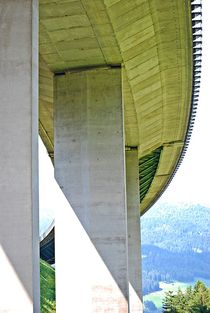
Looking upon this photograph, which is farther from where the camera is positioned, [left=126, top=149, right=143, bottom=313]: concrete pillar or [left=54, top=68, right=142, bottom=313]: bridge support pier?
[left=126, top=149, right=143, bottom=313]: concrete pillar

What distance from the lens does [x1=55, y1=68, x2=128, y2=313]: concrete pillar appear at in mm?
15336

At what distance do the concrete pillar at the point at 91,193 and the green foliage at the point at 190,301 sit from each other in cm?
3270

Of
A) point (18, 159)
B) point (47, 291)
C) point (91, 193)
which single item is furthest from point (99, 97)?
point (47, 291)

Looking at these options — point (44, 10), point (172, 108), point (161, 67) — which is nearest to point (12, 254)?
point (44, 10)

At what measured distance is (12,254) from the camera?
845 centimetres

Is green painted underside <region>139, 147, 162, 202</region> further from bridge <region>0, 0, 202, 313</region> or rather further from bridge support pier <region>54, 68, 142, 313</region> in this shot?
bridge support pier <region>54, 68, 142, 313</region>

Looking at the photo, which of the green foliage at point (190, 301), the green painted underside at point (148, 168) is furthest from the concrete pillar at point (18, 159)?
the green foliage at point (190, 301)

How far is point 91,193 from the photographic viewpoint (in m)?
15.7

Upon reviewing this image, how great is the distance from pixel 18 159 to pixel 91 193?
7.11m

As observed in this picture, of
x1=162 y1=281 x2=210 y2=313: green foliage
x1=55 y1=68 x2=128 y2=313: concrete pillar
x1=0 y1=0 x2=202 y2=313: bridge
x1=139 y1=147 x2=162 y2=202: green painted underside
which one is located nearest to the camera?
x1=0 y1=0 x2=202 y2=313: bridge

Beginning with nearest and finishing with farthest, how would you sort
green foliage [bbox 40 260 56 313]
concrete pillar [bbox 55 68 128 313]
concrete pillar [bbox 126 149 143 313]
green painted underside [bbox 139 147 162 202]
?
concrete pillar [bbox 55 68 128 313], concrete pillar [bbox 126 149 143 313], green painted underside [bbox 139 147 162 202], green foliage [bbox 40 260 56 313]

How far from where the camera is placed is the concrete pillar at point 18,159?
8414 millimetres

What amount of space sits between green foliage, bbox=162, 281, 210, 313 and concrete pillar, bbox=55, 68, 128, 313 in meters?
32.7

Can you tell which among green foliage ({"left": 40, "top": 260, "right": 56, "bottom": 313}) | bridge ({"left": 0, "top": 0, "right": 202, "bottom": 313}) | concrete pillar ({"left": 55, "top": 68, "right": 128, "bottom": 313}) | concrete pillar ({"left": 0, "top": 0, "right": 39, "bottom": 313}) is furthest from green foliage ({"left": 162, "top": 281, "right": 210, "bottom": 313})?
concrete pillar ({"left": 0, "top": 0, "right": 39, "bottom": 313})
